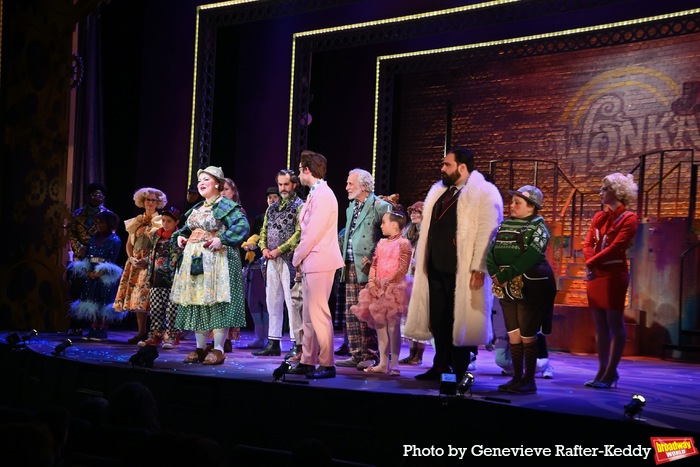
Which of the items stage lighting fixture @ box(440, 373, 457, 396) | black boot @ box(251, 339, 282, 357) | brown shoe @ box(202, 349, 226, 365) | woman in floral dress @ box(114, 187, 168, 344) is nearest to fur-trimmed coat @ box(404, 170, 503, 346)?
stage lighting fixture @ box(440, 373, 457, 396)

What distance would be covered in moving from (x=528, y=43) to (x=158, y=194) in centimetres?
650

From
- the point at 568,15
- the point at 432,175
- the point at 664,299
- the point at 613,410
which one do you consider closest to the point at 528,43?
the point at 568,15

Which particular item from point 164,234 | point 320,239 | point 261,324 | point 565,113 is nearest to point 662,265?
point 565,113

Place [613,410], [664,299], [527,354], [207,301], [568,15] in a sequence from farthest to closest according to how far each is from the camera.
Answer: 1. [568,15]
2. [664,299]
3. [207,301]
4. [527,354]
5. [613,410]

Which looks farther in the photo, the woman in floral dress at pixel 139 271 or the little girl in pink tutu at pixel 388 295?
the woman in floral dress at pixel 139 271

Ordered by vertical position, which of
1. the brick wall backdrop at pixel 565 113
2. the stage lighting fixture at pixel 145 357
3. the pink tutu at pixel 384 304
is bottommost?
the stage lighting fixture at pixel 145 357

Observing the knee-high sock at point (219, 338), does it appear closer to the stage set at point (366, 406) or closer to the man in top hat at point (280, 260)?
the stage set at point (366, 406)

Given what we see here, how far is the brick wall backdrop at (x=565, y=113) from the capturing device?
12.0 metres

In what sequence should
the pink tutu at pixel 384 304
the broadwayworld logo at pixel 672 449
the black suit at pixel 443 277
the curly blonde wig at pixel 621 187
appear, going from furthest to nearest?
1. the pink tutu at pixel 384 304
2. the curly blonde wig at pixel 621 187
3. the black suit at pixel 443 277
4. the broadwayworld logo at pixel 672 449

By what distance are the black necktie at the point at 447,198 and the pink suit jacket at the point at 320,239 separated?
2.43 ft

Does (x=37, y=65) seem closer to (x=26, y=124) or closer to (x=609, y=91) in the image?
(x=26, y=124)

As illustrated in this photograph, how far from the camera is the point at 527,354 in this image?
5465 millimetres

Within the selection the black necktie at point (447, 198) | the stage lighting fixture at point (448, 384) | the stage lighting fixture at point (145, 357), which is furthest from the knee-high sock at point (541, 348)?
the stage lighting fixture at point (145, 357)

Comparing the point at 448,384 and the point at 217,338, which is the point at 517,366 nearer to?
the point at 448,384
